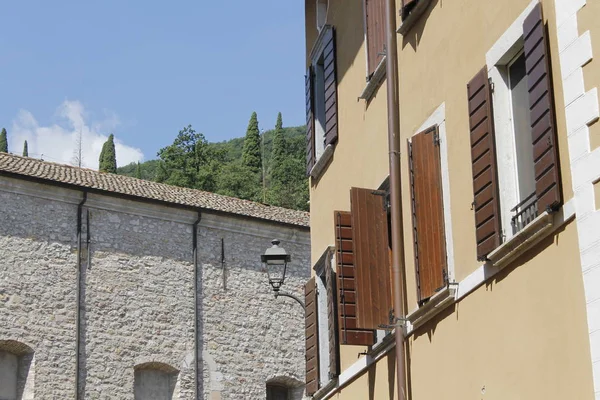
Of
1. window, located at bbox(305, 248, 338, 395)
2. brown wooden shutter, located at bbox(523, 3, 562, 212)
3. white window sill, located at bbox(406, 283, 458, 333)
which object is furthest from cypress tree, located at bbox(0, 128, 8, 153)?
brown wooden shutter, located at bbox(523, 3, 562, 212)

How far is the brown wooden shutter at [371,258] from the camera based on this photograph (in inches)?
368

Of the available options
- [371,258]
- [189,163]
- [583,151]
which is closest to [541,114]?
[583,151]

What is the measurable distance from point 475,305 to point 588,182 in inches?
69.0

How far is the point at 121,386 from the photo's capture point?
78.4 feet

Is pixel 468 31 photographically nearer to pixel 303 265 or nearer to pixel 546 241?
pixel 546 241

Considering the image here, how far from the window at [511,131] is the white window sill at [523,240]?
81 mm

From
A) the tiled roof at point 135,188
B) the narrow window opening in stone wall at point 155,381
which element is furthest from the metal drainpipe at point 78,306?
the narrow window opening in stone wall at point 155,381

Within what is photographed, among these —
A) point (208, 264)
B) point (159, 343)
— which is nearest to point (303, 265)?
point (208, 264)

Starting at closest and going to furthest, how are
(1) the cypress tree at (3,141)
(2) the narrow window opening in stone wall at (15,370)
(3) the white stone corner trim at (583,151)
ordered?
1. (3) the white stone corner trim at (583,151)
2. (2) the narrow window opening in stone wall at (15,370)
3. (1) the cypress tree at (3,141)

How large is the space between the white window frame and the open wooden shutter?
0.13 ft

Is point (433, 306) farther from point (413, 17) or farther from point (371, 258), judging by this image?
point (413, 17)

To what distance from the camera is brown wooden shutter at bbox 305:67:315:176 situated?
43.5 ft

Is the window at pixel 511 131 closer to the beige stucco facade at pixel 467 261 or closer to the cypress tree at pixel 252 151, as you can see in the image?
the beige stucco facade at pixel 467 261

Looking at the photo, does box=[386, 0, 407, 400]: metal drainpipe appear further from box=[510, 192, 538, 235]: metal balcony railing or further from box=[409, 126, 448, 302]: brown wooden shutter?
box=[510, 192, 538, 235]: metal balcony railing
